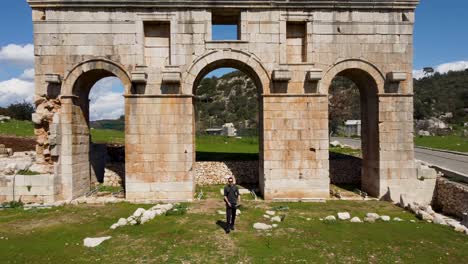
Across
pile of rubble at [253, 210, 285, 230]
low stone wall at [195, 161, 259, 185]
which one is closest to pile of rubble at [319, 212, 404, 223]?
pile of rubble at [253, 210, 285, 230]

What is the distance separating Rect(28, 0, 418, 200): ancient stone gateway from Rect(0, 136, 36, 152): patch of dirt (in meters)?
12.1

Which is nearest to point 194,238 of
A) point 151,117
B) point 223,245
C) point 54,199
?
point 223,245

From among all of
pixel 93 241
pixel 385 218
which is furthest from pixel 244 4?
pixel 93 241

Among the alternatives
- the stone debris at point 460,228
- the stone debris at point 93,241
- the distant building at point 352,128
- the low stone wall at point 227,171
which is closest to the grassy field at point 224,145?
the low stone wall at point 227,171

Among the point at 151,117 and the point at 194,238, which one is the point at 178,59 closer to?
the point at 151,117

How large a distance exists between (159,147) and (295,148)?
17.8 feet

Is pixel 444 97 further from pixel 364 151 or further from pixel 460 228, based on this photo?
pixel 460 228

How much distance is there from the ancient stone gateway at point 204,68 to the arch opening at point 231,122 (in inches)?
33.8

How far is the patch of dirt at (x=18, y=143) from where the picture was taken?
75.9 ft

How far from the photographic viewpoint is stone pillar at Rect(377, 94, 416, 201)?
13.6 meters

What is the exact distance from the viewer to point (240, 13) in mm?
13430

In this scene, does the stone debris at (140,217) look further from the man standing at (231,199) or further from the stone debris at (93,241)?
the man standing at (231,199)

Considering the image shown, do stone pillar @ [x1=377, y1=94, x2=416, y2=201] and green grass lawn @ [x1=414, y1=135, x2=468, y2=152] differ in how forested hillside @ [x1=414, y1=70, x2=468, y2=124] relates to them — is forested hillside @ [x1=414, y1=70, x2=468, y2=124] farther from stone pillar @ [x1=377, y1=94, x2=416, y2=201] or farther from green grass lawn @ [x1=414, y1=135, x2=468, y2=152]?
stone pillar @ [x1=377, y1=94, x2=416, y2=201]

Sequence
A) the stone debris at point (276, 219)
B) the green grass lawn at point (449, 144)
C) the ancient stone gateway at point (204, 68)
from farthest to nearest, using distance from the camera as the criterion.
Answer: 1. the green grass lawn at point (449, 144)
2. the ancient stone gateway at point (204, 68)
3. the stone debris at point (276, 219)
